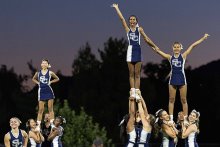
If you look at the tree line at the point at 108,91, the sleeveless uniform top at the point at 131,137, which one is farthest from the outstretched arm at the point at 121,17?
the tree line at the point at 108,91

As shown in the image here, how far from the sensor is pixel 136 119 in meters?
13.8

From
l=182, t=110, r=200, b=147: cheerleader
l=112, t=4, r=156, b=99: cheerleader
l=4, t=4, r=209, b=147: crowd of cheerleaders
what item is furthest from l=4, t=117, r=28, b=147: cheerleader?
l=182, t=110, r=200, b=147: cheerleader

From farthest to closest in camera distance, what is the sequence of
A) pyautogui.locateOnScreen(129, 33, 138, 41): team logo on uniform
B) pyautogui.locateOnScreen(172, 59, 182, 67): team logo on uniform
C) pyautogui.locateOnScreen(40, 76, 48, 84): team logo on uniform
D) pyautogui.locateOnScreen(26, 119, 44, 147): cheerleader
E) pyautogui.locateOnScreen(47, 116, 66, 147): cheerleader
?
pyautogui.locateOnScreen(40, 76, 48, 84): team logo on uniform < pyautogui.locateOnScreen(47, 116, 66, 147): cheerleader < pyautogui.locateOnScreen(26, 119, 44, 147): cheerleader < pyautogui.locateOnScreen(172, 59, 182, 67): team logo on uniform < pyautogui.locateOnScreen(129, 33, 138, 41): team logo on uniform

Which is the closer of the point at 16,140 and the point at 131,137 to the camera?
the point at 131,137

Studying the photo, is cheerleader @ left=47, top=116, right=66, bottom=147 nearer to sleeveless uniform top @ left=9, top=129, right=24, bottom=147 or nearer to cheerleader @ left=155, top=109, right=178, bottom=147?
sleeveless uniform top @ left=9, top=129, right=24, bottom=147

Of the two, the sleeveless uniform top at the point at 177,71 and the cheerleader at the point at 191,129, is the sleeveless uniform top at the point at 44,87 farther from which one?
the cheerleader at the point at 191,129

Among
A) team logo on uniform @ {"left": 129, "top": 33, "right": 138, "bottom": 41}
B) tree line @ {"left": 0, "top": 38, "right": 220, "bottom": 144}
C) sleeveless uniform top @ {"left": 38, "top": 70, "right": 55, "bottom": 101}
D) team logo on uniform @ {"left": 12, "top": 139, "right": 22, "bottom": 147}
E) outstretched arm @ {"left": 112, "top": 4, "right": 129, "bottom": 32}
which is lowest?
team logo on uniform @ {"left": 12, "top": 139, "right": 22, "bottom": 147}

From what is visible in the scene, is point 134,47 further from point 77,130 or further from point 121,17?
point 77,130

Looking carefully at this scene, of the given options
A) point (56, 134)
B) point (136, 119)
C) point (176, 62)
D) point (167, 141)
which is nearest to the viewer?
point (136, 119)

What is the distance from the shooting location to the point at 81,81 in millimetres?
67562

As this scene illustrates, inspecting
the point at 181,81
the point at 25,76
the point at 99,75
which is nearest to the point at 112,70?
the point at 99,75

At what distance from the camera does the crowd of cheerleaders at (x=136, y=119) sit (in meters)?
13.6

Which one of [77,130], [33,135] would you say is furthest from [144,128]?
[77,130]

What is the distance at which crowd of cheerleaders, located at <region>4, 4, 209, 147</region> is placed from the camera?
1362 centimetres
